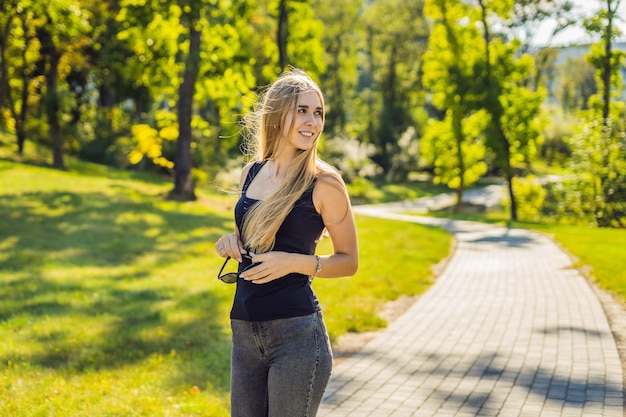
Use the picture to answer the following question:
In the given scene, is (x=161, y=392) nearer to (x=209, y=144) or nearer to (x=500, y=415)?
(x=500, y=415)

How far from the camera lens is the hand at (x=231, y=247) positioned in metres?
3.06

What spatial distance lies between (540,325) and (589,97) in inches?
752

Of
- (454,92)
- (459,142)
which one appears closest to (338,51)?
(459,142)

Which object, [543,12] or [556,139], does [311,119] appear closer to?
[543,12]

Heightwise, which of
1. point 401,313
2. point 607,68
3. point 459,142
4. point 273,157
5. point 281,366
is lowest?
point 401,313

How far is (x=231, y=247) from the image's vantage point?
121 inches

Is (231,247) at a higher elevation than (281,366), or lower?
higher

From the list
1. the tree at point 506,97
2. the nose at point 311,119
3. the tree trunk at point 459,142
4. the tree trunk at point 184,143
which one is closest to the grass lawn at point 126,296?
the tree trunk at point 184,143

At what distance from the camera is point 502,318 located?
31.6ft

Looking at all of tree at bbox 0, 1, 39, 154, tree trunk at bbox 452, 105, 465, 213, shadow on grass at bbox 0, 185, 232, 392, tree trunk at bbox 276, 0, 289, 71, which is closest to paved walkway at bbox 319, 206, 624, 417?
shadow on grass at bbox 0, 185, 232, 392

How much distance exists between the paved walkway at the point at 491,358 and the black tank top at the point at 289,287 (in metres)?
3.17

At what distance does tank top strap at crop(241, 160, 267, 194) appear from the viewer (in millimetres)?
3264

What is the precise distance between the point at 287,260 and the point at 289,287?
13cm

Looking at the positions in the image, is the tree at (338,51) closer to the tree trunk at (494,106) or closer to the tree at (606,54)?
the tree trunk at (494,106)
